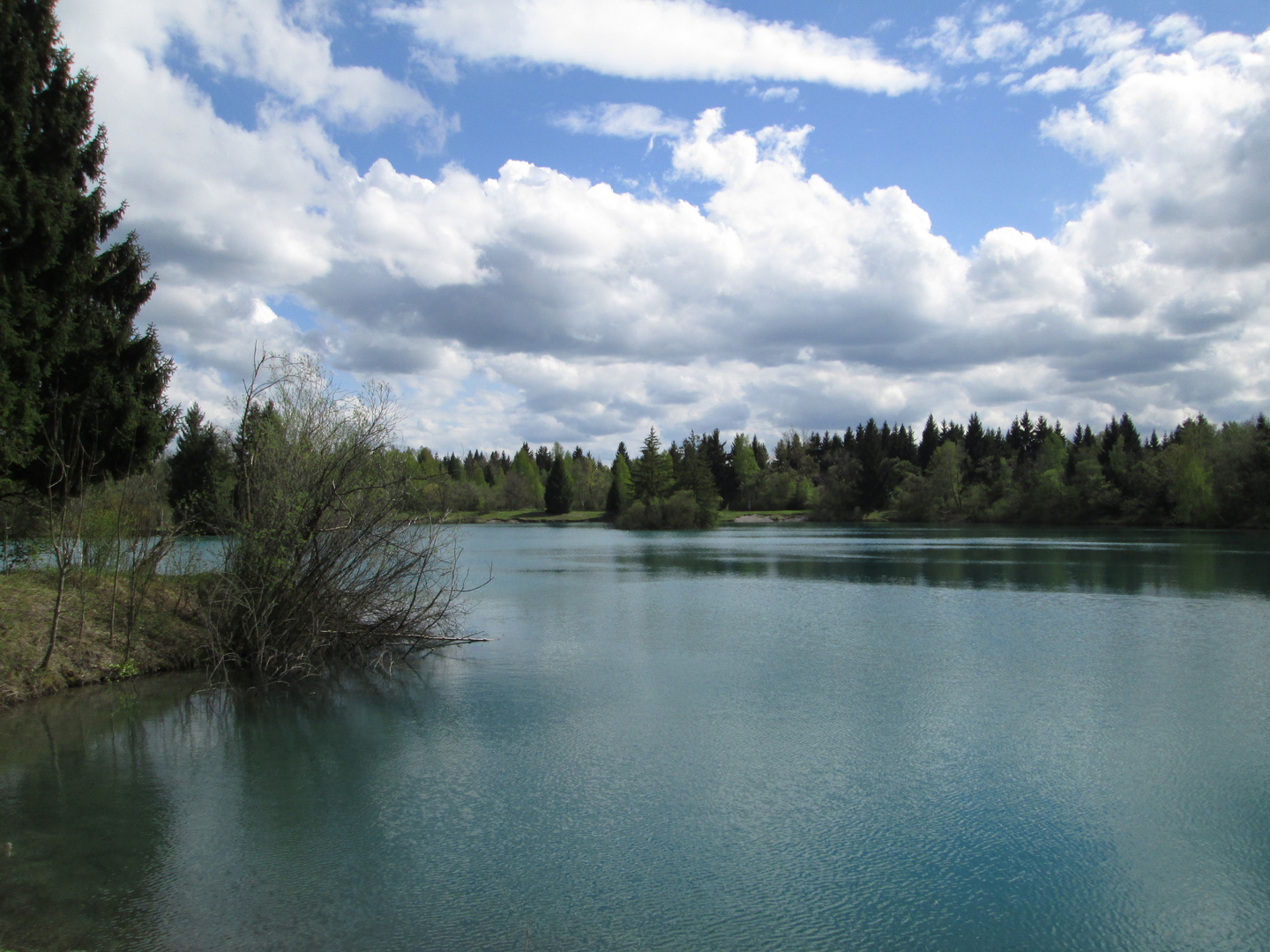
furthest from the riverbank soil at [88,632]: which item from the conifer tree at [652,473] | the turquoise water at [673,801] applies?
the conifer tree at [652,473]

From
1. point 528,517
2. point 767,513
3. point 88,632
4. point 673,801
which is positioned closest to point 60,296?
point 88,632

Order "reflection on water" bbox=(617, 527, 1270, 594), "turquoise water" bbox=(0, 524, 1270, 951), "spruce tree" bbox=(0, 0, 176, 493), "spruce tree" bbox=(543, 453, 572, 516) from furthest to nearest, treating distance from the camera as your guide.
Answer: "spruce tree" bbox=(543, 453, 572, 516), "reflection on water" bbox=(617, 527, 1270, 594), "spruce tree" bbox=(0, 0, 176, 493), "turquoise water" bbox=(0, 524, 1270, 951)

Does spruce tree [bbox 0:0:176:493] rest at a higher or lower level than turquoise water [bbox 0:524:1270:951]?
higher

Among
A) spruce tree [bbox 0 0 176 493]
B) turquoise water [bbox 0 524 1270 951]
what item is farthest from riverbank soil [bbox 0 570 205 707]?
spruce tree [bbox 0 0 176 493]

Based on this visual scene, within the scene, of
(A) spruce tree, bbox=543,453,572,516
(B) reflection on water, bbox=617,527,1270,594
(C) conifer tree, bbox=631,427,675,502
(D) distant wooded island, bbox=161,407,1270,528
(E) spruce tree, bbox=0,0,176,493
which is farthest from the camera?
(A) spruce tree, bbox=543,453,572,516

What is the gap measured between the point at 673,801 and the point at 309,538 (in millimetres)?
8996

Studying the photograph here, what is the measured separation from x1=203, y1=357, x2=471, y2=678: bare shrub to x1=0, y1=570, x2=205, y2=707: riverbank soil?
2.76ft

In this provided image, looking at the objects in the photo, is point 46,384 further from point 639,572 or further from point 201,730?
point 639,572

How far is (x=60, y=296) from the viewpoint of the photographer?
1369 cm

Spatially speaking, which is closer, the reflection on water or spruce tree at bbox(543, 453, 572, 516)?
the reflection on water

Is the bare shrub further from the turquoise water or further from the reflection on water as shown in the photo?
the reflection on water

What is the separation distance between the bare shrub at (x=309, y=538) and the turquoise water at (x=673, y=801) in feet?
4.26

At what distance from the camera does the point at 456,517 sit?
64.4 ft

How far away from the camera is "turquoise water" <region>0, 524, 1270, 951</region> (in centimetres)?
635
